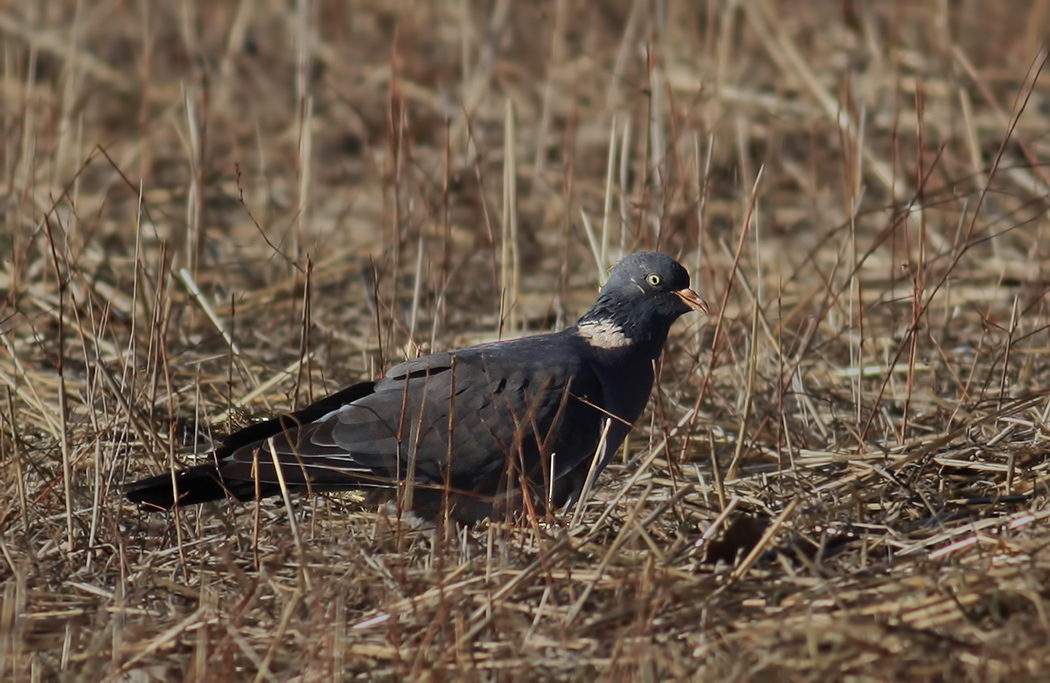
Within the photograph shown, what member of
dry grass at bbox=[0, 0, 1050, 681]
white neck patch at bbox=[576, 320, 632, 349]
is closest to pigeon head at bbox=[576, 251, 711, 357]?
white neck patch at bbox=[576, 320, 632, 349]

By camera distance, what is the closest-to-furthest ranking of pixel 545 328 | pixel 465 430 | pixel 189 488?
1. pixel 189 488
2. pixel 465 430
3. pixel 545 328

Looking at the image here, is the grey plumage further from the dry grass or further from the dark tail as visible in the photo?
the dry grass

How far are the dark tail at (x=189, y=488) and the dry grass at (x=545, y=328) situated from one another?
0.09 m

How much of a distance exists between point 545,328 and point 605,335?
1.53 meters

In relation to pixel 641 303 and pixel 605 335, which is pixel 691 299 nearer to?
pixel 641 303

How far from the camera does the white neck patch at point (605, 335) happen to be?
3.95 metres

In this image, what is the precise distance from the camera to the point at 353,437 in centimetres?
367

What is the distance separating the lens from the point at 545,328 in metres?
5.48

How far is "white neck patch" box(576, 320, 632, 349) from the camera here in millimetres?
3945

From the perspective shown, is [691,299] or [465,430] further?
[691,299]

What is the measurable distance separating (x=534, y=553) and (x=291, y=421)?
940 millimetres

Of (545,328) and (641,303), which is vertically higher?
(641,303)

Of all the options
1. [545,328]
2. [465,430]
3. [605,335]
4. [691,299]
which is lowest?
[545,328]

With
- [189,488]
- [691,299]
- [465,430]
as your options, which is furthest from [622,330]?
[189,488]
